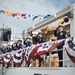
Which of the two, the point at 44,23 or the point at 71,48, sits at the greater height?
the point at 44,23

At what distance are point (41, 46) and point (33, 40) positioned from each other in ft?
10.1

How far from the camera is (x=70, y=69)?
7754 millimetres

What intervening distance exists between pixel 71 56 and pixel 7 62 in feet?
22.0

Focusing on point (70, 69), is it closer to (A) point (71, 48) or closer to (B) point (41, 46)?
(A) point (71, 48)

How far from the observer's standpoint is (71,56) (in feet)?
25.2

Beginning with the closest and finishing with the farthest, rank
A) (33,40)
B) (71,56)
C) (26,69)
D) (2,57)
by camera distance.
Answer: (71,56) < (26,69) < (33,40) < (2,57)

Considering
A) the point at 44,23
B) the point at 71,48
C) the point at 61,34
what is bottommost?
the point at 71,48

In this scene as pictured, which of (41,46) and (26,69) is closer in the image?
(41,46)

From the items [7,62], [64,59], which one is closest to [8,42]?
[7,62]

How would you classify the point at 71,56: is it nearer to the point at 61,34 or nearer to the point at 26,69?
the point at 61,34

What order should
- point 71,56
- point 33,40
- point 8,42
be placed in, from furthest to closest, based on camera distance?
1. point 8,42
2. point 33,40
3. point 71,56

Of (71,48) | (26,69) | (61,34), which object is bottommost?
(26,69)

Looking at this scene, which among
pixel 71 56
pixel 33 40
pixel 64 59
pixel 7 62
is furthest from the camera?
pixel 7 62

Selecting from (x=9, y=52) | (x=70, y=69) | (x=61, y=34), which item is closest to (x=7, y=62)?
(x=9, y=52)
